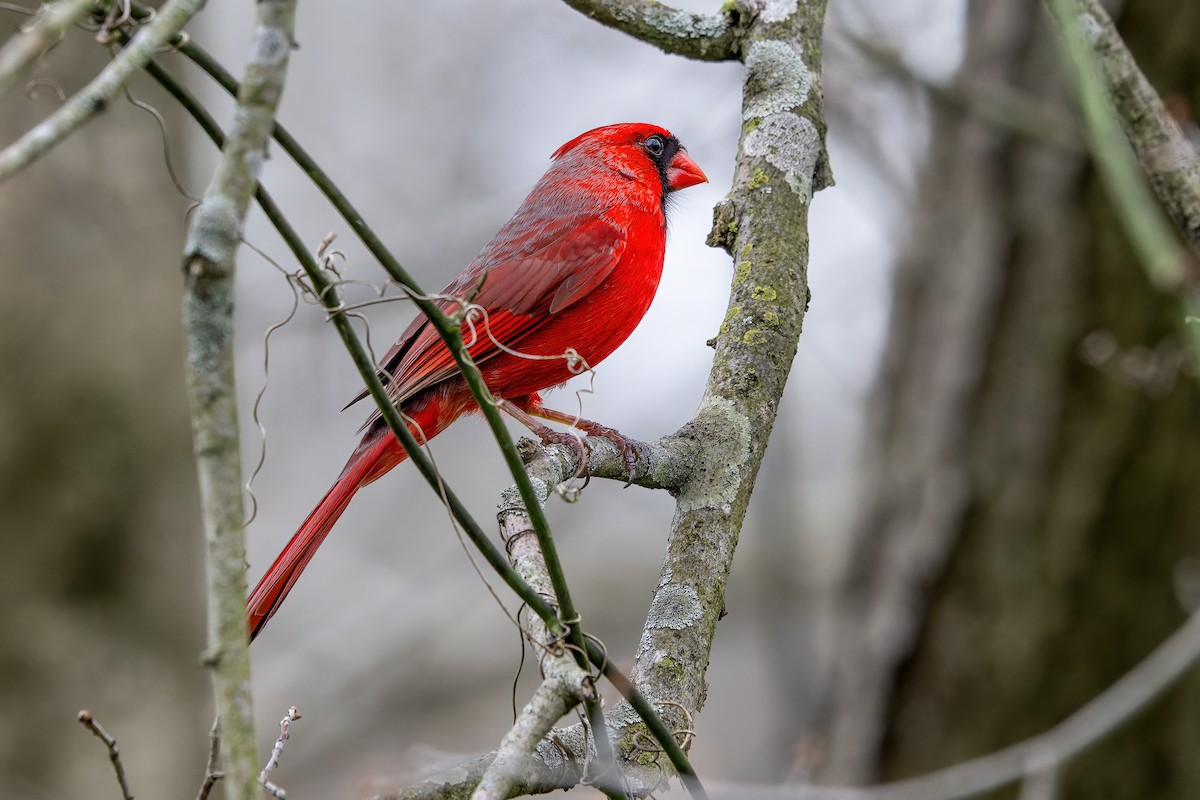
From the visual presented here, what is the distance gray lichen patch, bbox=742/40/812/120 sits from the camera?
2.78 m

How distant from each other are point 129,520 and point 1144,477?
12.7ft

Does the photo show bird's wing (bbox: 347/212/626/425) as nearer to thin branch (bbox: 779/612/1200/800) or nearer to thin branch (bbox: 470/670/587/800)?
thin branch (bbox: 779/612/1200/800)

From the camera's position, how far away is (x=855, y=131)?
5672mm

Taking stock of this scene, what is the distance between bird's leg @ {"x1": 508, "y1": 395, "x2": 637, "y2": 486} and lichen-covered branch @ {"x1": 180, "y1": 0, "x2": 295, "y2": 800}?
3.73ft

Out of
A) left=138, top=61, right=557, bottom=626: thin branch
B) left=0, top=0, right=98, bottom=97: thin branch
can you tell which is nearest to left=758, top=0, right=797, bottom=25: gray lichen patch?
left=138, top=61, right=557, bottom=626: thin branch

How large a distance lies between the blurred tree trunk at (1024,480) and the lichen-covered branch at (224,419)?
10.0 feet

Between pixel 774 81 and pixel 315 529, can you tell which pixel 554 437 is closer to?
pixel 315 529

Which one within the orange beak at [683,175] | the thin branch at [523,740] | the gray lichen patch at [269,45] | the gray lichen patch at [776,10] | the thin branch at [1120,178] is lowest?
the thin branch at [523,740]

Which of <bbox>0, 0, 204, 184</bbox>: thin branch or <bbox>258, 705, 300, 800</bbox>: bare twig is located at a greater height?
<bbox>0, 0, 204, 184</bbox>: thin branch

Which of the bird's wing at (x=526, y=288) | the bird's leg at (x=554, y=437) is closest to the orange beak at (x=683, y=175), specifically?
the bird's wing at (x=526, y=288)

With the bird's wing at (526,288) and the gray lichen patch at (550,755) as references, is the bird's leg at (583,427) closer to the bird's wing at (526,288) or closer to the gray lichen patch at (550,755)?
the bird's wing at (526,288)

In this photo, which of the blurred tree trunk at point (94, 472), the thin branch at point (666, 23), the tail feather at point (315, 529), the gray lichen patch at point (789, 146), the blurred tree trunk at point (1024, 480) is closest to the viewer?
the tail feather at point (315, 529)

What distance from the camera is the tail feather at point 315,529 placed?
8.24 ft

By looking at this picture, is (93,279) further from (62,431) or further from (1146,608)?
(1146,608)
